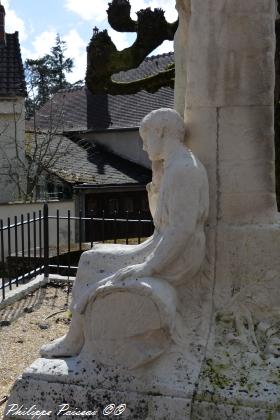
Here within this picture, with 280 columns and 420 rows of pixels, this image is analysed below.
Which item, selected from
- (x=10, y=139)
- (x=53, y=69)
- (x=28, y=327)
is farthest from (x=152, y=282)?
(x=53, y=69)

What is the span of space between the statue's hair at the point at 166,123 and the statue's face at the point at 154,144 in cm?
3

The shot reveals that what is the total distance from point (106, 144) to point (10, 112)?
20.5ft

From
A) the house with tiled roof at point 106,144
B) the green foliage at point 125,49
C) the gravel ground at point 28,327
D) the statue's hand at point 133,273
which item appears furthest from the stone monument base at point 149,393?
the house with tiled roof at point 106,144

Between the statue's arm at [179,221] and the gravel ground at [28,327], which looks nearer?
the statue's arm at [179,221]

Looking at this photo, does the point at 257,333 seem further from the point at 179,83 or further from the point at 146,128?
the point at 179,83

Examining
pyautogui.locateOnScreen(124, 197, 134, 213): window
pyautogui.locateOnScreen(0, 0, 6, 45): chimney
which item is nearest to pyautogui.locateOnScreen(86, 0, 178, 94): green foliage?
pyautogui.locateOnScreen(124, 197, 134, 213): window

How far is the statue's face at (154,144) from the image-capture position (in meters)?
3.44

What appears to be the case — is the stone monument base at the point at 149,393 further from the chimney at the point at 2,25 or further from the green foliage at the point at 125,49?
the chimney at the point at 2,25

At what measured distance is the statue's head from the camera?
341 centimetres

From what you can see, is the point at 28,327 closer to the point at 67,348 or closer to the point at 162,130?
the point at 67,348

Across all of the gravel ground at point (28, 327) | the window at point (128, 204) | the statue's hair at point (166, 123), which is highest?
the statue's hair at point (166, 123)

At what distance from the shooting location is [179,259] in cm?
323

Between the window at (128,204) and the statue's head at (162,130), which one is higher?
the statue's head at (162,130)

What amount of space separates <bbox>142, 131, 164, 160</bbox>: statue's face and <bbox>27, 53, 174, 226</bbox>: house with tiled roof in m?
16.6
